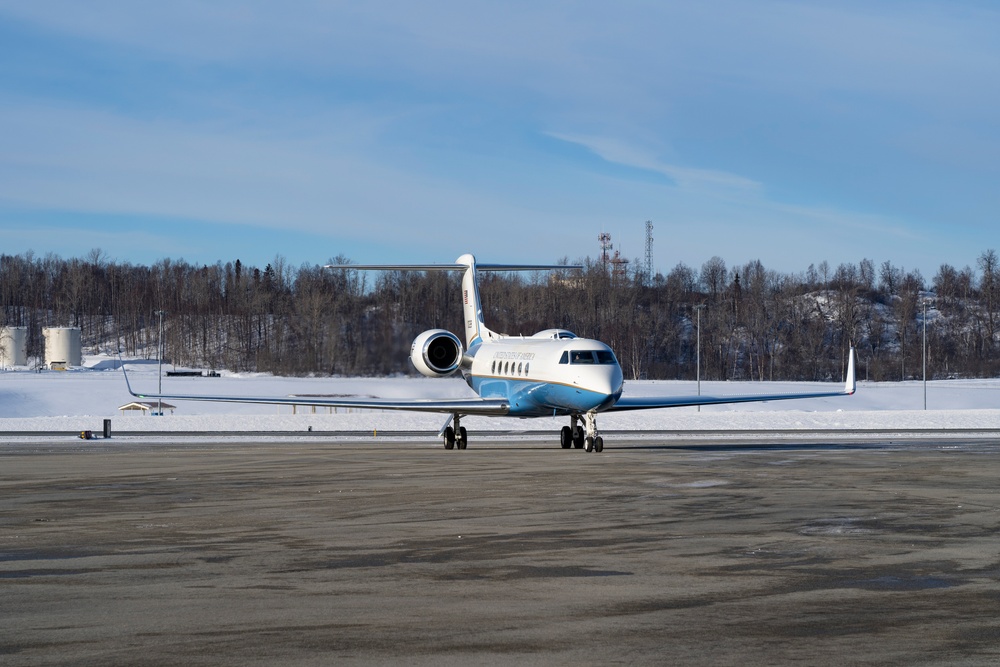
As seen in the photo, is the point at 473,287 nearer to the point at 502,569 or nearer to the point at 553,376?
the point at 553,376

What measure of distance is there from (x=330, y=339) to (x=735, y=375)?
65.4 m

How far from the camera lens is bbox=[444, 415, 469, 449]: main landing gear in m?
31.9

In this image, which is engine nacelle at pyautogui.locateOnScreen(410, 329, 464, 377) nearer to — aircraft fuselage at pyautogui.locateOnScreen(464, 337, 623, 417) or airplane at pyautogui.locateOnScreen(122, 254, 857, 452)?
airplane at pyautogui.locateOnScreen(122, 254, 857, 452)

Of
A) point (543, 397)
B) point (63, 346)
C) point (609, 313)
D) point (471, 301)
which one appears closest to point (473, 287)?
point (471, 301)

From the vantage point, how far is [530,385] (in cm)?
3072

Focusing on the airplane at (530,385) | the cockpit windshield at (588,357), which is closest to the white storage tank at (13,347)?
the airplane at (530,385)

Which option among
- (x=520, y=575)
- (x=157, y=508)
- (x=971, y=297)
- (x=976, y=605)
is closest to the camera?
(x=976, y=605)

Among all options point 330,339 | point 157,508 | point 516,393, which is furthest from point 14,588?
point 330,339

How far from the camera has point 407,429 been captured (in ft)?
140

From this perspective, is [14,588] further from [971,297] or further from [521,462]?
Result: [971,297]

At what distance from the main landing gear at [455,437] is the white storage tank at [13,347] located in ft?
346

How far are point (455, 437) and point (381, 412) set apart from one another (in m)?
25.2

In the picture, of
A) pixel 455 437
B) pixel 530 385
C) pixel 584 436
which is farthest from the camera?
pixel 455 437

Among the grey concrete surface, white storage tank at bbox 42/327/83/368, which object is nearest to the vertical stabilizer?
the grey concrete surface
